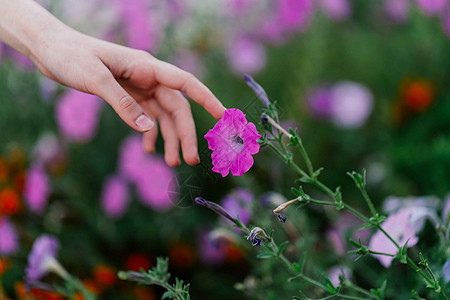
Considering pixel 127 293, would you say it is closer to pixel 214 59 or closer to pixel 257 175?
pixel 257 175

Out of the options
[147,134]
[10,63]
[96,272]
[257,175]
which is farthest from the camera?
[10,63]

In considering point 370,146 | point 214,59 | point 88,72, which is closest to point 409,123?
point 370,146

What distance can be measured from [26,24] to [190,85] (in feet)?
0.97

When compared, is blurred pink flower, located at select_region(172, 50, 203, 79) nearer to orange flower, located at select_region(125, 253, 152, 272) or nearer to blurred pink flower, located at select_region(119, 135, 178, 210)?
blurred pink flower, located at select_region(119, 135, 178, 210)

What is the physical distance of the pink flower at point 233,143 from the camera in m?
0.59

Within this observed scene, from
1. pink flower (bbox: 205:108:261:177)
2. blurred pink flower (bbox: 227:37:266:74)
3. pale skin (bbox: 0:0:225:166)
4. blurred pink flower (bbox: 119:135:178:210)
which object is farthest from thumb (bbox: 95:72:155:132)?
blurred pink flower (bbox: 227:37:266:74)

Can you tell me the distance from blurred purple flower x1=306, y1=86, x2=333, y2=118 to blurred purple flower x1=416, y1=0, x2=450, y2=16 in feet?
1.58

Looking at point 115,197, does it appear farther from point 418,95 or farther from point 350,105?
point 418,95

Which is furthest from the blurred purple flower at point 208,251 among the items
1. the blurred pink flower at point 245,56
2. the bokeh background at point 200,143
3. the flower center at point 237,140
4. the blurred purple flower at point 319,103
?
A: the flower center at point 237,140

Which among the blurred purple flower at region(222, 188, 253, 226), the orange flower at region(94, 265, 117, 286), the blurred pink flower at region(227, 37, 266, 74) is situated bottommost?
the orange flower at region(94, 265, 117, 286)

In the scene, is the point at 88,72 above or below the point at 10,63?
above

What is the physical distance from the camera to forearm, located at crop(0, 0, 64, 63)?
74 cm

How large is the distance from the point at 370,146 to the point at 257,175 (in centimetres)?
56

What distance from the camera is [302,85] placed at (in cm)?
186
